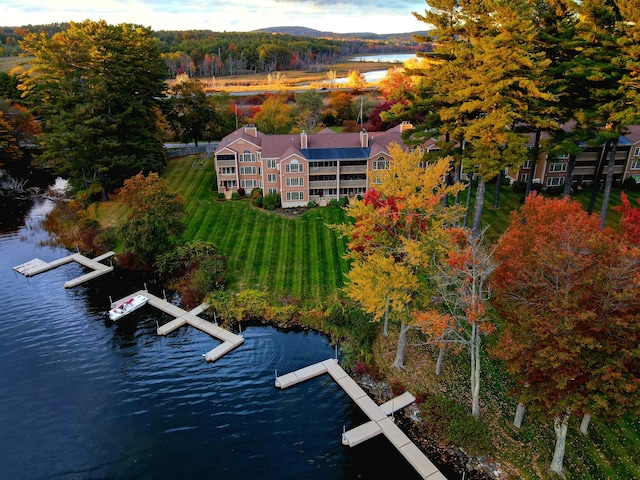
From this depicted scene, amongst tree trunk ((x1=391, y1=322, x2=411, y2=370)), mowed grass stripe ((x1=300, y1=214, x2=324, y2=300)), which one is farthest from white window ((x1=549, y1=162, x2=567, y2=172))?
tree trunk ((x1=391, y1=322, x2=411, y2=370))

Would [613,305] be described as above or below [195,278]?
above

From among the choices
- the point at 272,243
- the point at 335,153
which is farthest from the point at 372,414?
the point at 335,153

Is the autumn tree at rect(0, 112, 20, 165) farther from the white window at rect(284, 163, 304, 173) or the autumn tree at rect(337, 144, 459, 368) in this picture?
the autumn tree at rect(337, 144, 459, 368)

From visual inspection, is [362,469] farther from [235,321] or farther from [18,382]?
[18,382]

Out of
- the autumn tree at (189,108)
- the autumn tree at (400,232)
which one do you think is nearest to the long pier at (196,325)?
the autumn tree at (400,232)

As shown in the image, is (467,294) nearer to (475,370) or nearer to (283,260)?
(475,370)

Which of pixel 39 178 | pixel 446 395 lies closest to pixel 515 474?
pixel 446 395

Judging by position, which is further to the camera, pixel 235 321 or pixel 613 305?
pixel 235 321
